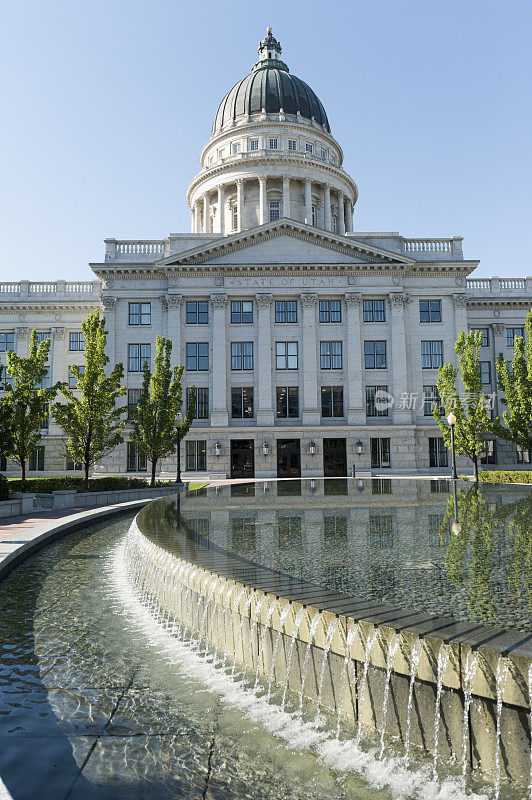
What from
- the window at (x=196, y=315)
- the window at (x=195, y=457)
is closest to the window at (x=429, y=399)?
the window at (x=195, y=457)

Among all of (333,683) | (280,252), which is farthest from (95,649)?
(280,252)

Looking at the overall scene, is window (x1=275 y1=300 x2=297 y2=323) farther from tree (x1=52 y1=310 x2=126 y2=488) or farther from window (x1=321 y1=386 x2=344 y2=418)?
tree (x1=52 y1=310 x2=126 y2=488)

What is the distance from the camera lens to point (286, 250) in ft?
157

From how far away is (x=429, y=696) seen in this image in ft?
16.4

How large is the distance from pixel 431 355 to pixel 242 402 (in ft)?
56.6

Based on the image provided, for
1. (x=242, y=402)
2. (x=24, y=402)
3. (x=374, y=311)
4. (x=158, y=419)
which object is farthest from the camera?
(x=374, y=311)

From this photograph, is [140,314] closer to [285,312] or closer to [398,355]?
[285,312]

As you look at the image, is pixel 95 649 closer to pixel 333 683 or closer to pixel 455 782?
pixel 333 683

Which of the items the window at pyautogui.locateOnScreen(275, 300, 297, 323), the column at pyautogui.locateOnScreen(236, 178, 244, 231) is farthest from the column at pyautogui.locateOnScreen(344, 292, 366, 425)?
the column at pyautogui.locateOnScreen(236, 178, 244, 231)

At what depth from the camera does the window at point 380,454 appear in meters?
46.4

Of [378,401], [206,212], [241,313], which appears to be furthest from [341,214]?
[378,401]

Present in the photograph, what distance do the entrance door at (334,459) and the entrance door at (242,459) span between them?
20.0 ft

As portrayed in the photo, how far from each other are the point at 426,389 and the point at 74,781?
4659cm

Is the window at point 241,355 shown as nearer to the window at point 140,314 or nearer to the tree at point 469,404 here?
the window at point 140,314
